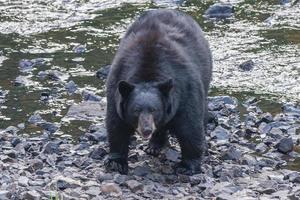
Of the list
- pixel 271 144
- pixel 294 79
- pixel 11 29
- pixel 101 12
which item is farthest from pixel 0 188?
pixel 101 12

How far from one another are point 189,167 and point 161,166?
16.3 inches

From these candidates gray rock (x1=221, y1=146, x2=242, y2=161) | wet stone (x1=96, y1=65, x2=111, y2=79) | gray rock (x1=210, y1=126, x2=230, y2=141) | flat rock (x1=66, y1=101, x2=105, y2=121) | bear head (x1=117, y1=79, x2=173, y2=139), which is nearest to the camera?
bear head (x1=117, y1=79, x2=173, y2=139)

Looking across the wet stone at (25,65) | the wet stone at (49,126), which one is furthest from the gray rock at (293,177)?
the wet stone at (25,65)

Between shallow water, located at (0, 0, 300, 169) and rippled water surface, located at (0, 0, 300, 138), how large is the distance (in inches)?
0.6

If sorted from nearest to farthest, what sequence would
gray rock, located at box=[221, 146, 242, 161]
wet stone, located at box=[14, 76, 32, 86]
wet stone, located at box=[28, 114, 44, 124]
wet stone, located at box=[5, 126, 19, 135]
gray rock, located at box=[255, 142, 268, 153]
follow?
gray rock, located at box=[221, 146, 242, 161]
gray rock, located at box=[255, 142, 268, 153]
wet stone, located at box=[5, 126, 19, 135]
wet stone, located at box=[28, 114, 44, 124]
wet stone, located at box=[14, 76, 32, 86]

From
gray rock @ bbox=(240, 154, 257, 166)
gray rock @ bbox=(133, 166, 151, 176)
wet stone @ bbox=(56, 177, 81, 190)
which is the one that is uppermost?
wet stone @ bbox=(56, 177, 81, 190)

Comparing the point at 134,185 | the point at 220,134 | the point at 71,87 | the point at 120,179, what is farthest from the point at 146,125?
the point at 71,87

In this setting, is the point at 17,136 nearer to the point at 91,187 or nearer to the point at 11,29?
the point at 91,187

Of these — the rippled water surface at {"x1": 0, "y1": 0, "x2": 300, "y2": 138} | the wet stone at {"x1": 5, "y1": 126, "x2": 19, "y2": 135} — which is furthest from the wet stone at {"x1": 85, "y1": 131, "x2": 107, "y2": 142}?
the wet stone at {"x1": 5, "y1": 126, "x2": 19, "y2": 135}

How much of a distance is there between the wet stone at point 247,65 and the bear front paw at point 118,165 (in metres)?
5.63

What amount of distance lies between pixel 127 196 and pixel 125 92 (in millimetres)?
→ 1075

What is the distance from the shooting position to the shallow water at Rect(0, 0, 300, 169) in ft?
46.2

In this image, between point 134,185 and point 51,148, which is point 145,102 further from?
point 51,148

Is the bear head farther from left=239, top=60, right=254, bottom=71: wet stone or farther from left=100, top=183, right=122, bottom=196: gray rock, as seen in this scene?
left=239, top=60, right=254, bottom=71: wet stone
